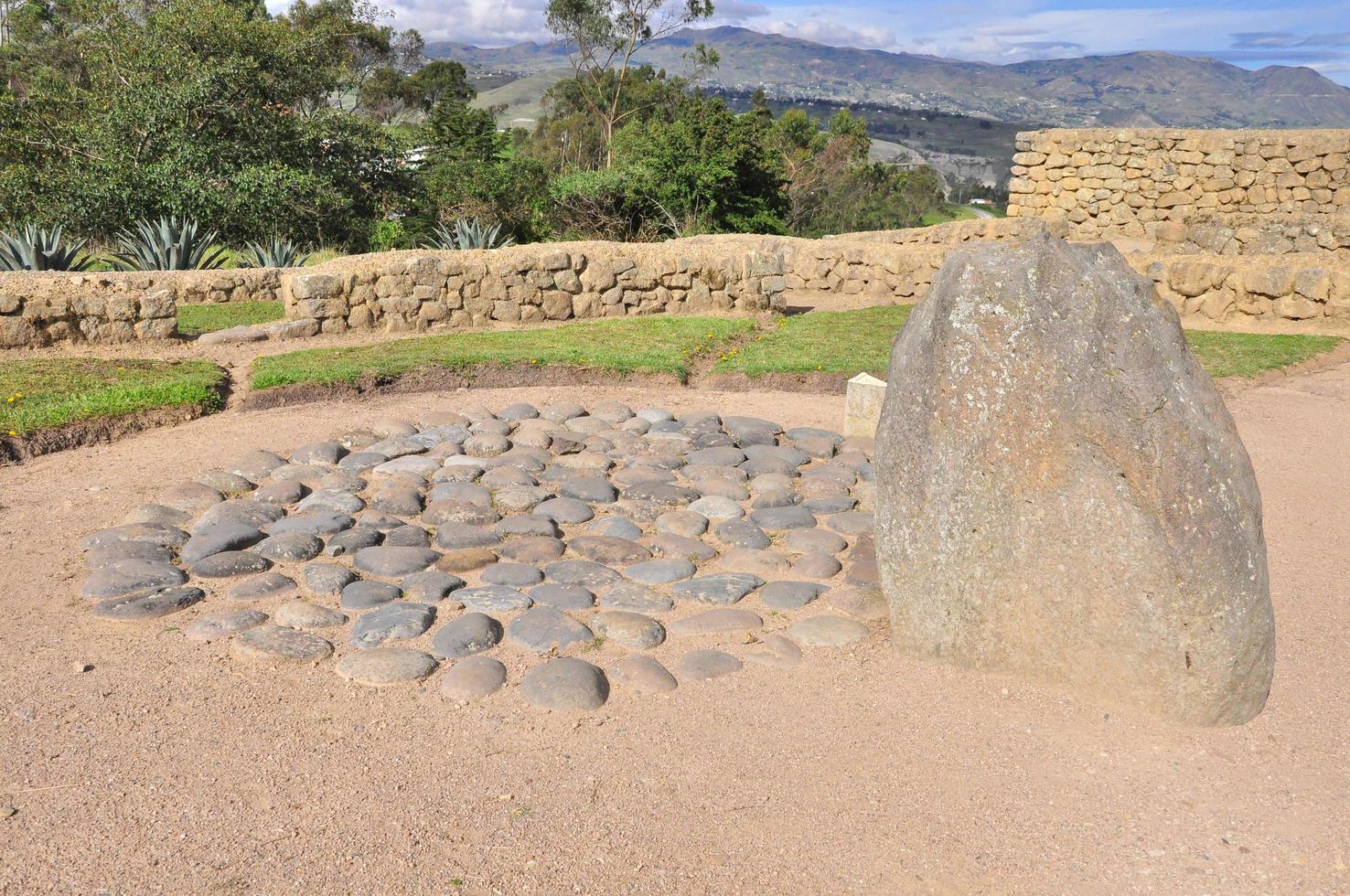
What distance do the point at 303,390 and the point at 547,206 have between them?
11.5m

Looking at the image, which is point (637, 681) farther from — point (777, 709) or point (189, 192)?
point (189, 192)

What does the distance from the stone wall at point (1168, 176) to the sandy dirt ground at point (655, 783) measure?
1553 centimetres

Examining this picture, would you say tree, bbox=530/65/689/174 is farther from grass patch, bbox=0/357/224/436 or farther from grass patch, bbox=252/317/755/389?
grass patch, bbox=0/357/224/436

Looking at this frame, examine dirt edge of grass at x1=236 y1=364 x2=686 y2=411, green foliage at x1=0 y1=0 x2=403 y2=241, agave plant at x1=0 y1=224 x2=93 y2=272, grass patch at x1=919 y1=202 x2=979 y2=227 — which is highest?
green foliage at x1=0 y1=0 x2=403 y2=241

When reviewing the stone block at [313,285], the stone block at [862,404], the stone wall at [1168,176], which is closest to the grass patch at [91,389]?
the stone block at [313,285]

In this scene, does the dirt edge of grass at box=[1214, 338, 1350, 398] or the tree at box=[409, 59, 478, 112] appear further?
the tree at box=[409, 59, 478, 112]

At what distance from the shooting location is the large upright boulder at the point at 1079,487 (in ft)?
11.2

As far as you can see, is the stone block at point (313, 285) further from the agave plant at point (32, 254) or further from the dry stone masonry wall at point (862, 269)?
the agave plant at point (32, 254)

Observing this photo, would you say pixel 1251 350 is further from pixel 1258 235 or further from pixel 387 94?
pixel 387 94

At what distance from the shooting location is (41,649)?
4.10 metres

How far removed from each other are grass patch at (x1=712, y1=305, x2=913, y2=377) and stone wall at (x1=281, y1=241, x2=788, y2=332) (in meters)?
0.90

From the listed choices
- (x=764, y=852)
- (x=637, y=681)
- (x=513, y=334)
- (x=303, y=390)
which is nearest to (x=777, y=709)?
(x=637, y=681)

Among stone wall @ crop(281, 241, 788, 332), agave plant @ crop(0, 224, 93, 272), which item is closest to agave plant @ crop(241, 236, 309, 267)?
agave plant @ crop(0, 224, 93, 272)

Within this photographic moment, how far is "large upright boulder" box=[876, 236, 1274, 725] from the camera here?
11.2ft
